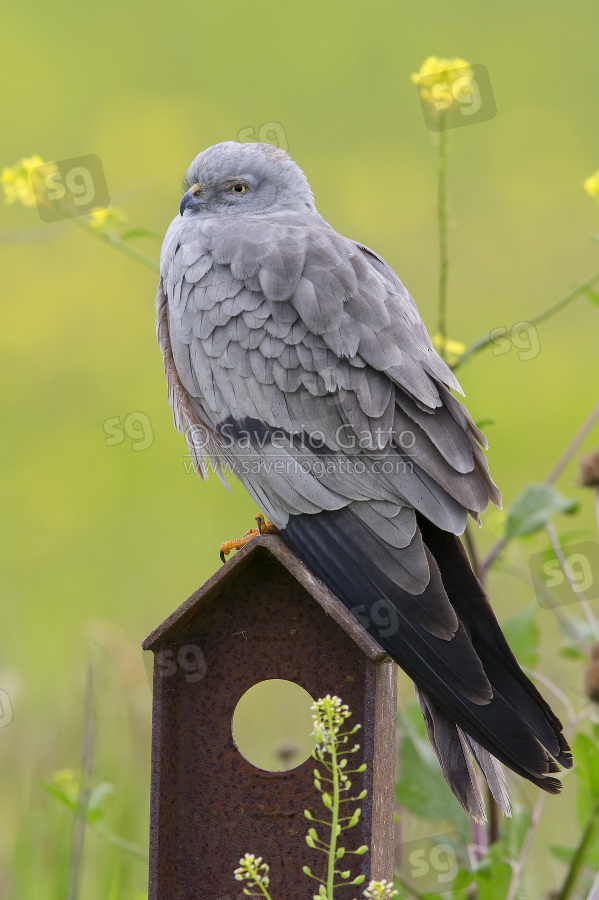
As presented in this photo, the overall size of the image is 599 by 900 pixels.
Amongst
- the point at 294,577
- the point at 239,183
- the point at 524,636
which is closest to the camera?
the point at 294,577

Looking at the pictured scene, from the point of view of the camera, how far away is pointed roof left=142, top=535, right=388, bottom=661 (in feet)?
7.59

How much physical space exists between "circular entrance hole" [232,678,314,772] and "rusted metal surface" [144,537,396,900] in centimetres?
244

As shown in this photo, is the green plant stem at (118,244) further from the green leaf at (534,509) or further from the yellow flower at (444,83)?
the green leaf at (534,509)

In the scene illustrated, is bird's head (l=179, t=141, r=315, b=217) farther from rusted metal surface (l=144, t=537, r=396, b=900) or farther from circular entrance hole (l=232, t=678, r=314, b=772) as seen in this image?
circular entrance hole (l=232, t=678, r=314, b=772)

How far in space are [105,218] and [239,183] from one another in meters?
0.54

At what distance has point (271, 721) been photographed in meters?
5.66

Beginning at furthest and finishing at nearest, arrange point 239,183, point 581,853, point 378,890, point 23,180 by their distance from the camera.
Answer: point 23,180 → point 239,183 → point 581,853 → point 378,890

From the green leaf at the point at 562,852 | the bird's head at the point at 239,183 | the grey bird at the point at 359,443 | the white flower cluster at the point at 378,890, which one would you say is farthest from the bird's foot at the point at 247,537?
the green leaf at the point at 562,852

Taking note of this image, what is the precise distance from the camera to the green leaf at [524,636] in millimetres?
3656

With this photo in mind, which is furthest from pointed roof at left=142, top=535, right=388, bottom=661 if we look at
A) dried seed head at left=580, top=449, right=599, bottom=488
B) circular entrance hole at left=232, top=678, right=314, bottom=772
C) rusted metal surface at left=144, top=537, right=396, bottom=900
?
circular entrance hole at left=232, top=678, right=314, bottom=772

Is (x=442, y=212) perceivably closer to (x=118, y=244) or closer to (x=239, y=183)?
(x=239, y=183)

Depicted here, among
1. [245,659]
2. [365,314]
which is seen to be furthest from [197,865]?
[365,314]

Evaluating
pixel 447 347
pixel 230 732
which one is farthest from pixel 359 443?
pixel 447 347

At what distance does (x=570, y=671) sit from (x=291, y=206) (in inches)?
151
